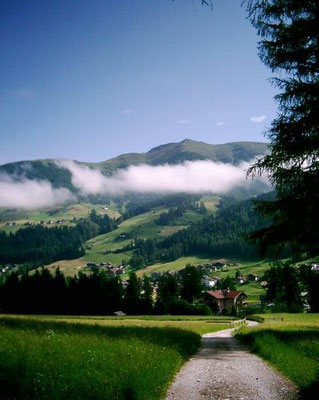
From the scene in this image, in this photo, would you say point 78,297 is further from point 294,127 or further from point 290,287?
point 294,127

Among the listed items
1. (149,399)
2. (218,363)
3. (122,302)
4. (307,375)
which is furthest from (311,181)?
(122,302)

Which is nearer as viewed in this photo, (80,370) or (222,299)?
(80,370)

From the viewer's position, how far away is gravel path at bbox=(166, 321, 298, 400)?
421 inches

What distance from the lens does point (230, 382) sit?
12.5 m

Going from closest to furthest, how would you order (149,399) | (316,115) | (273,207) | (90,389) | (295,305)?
(90,389)
(149,399)
(316,115)
(273,207)
(295,305)

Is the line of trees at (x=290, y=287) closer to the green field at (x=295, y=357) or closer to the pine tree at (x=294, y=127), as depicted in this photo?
the green field at (x=295, y=357)

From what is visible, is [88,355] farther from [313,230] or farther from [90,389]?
[313,230]

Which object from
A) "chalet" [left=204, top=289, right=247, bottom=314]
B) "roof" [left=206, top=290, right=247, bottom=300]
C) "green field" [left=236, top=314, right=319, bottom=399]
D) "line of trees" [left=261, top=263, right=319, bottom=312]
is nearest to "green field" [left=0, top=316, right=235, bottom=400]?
"green field" [left=236, top=314, right=319, bottom=399]

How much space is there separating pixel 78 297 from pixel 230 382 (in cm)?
7547

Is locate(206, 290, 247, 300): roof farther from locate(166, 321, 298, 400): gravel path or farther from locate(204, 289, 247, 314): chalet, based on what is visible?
locate(166, 321, 298, 400): gravel path

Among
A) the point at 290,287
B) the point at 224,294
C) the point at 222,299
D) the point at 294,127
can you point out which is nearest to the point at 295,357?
the point at 294,127

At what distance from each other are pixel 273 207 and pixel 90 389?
36.1 feet

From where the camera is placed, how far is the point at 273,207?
16172 mm

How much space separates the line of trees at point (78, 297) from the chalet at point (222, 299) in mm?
41329
